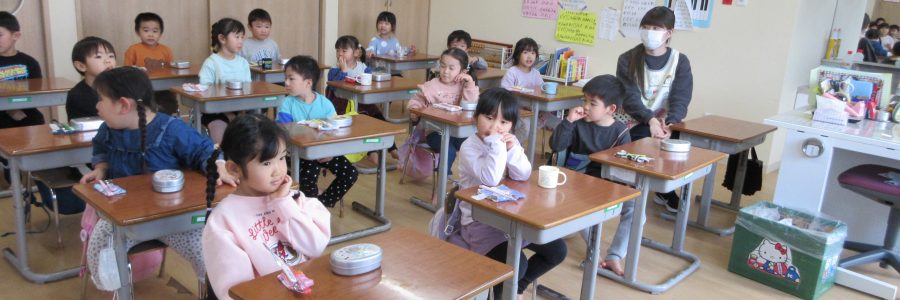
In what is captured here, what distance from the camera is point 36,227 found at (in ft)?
11.7

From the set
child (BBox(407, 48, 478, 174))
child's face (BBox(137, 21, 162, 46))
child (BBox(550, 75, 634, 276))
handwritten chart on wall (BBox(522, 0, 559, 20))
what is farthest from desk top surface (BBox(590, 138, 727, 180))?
child's face (BBox(137, 21, 162, 46))

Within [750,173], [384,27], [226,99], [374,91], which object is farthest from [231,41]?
[750,173]

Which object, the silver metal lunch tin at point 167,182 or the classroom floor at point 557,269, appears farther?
the classroom floor at point 557,269

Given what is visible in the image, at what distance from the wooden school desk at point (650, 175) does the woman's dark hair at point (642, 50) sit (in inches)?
27.3

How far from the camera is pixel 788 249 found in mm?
3170

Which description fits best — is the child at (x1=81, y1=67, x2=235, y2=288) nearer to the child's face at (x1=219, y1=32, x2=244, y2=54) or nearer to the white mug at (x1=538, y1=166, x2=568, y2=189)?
the white mug at (x1=538, y1=166, x2=568, y2=189)

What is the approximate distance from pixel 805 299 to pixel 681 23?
3.36m

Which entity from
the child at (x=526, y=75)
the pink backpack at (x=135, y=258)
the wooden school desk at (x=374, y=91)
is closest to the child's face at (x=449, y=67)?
the wooden school desk at (x=374, y=91)

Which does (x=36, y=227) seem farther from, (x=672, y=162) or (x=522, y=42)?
(x=522, y=42)

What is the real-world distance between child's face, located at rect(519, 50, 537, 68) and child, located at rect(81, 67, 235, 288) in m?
3.33

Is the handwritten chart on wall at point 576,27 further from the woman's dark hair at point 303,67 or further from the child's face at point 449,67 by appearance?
the woman's dark hair at point 303,67

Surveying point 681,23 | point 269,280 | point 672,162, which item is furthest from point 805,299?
point 681,23

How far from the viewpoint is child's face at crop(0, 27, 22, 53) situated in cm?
434

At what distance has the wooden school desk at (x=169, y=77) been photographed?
16.1 feet
